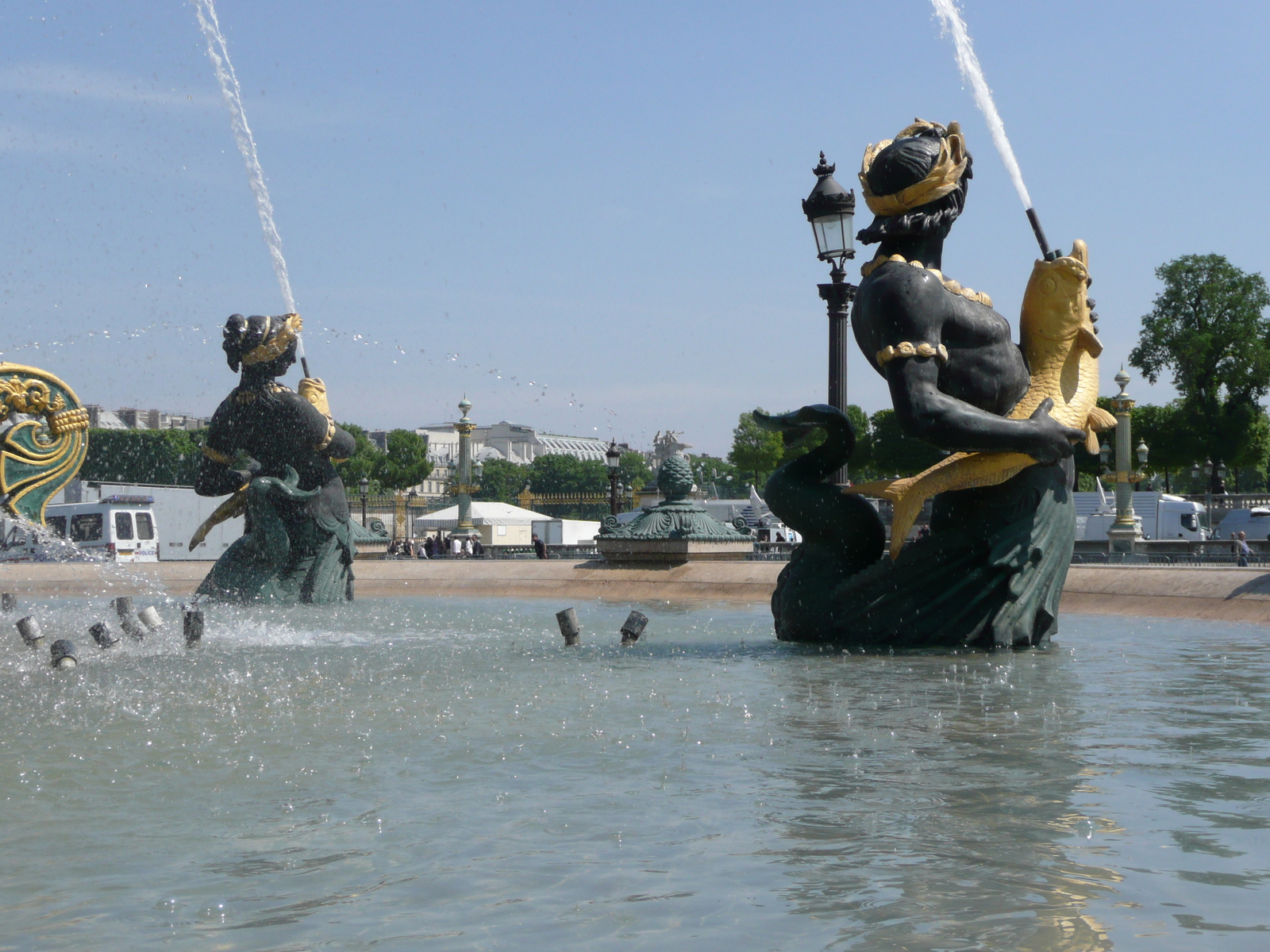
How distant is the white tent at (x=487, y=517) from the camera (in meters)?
55.2

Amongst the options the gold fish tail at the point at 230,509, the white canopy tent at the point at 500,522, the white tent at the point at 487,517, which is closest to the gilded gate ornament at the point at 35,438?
the gold fish tail at the point at 230,509

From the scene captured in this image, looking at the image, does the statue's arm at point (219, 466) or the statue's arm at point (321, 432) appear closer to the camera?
the statue's arm at point (321, 432)

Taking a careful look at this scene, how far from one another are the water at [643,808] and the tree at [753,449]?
7560 cm

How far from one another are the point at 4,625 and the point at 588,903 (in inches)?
407

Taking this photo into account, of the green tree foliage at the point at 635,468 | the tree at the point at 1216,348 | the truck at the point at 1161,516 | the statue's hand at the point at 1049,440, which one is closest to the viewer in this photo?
the statue's hand at the point at 1049,440

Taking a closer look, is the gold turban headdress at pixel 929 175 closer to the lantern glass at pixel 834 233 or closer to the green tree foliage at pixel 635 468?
the lantern glass at pixel 834 233

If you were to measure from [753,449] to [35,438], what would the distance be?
72111 mm

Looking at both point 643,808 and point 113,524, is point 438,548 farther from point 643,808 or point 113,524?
point 643,808

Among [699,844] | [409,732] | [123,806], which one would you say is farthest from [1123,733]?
[123,806]

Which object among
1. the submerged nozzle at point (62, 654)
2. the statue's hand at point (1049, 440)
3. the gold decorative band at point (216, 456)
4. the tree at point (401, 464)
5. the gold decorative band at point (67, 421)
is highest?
the tree at point (401, 464)

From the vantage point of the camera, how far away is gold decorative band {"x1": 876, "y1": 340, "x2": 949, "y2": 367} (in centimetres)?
743

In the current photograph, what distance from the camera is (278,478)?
13.5 m

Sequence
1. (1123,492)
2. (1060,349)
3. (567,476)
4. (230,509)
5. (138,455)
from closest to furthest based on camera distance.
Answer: (1060,349) → (230,509) → (1123,492) → (138,455) → (567,476)

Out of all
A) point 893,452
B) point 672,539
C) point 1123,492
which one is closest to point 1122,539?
point 1123,492
